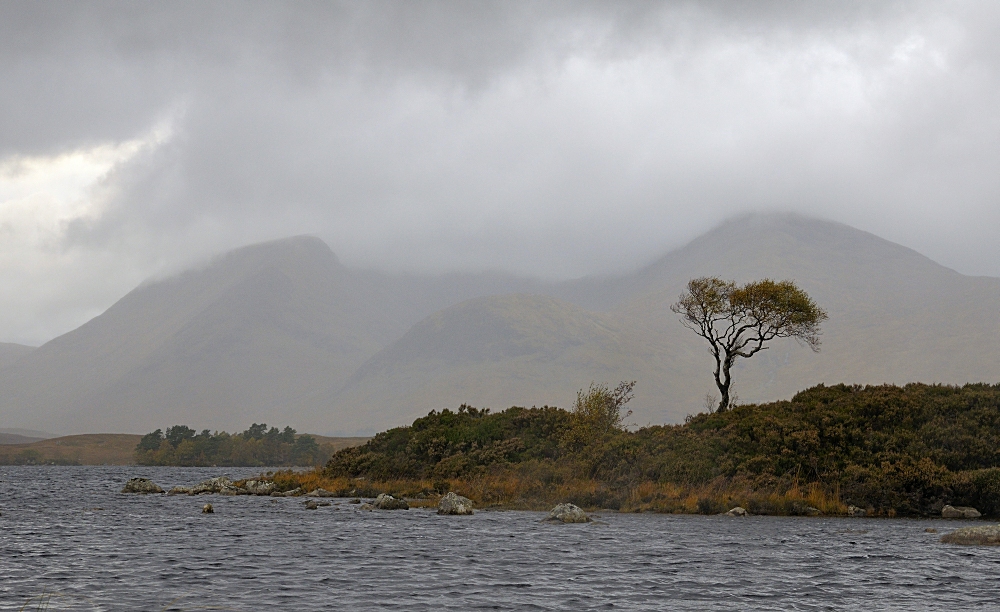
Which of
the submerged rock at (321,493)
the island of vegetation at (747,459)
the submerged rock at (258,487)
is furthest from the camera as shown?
the submerged rock at (258,487)

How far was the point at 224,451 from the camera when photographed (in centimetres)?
18525

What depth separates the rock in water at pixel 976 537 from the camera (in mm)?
34000

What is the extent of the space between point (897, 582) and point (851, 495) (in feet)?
84.0

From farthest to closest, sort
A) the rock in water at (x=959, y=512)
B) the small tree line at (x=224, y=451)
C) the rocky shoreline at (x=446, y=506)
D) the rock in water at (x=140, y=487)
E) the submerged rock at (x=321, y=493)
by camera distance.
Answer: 1. the small tree line at (x=224, y=451)
2. the rock in water at (x=140, y=487)
3. the submerged rock at (x=321, y=493)
4. the rock in water at (x=959, y=512)
5. the rocky shoreline at (x=446, y=506)

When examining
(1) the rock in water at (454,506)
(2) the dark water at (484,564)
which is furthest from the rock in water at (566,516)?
(1) the rock in water at (454,506)

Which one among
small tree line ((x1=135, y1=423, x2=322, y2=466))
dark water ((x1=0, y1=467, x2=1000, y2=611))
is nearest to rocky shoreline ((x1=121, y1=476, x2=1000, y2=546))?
dark water ((x1=0, y1=467, x2=1000, y2=611))

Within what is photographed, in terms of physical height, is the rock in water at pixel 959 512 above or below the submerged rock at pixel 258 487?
above

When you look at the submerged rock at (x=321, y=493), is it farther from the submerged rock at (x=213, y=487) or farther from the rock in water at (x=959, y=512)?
the rock in water at (x=959, y=512)

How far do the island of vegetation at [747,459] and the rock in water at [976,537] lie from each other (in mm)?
11394

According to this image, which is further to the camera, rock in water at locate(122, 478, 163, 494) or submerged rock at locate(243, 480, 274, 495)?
rock in water at locate(122, 478, 163, 494)

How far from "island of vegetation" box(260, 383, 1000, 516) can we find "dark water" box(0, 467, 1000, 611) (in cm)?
431

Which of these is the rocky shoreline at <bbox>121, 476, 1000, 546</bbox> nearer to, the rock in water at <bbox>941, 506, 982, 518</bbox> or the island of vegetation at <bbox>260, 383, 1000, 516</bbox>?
the rock in water at <bbox>941, 506, 982, 518</bbox>

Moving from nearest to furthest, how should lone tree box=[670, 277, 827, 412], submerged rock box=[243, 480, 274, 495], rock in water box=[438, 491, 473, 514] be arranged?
rock in water box=[438, 491, 473, 514] < submerged rock box=[243, 480, 274, 495] < lone tree box=[670, 277, 827, 412]

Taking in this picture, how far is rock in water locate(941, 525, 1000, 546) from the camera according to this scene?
Answer: 112 feet
